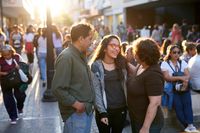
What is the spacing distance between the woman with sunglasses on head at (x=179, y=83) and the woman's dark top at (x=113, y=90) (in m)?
2.17

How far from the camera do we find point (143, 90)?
3.84m

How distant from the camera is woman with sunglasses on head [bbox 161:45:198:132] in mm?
6438

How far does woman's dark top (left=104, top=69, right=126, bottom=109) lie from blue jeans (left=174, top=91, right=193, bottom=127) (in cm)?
244

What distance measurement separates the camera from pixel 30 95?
10.1 meters

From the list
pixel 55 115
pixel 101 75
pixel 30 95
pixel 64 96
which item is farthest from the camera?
pixel 30 95

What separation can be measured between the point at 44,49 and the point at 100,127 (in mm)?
7661

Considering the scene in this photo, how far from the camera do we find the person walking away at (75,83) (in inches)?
148

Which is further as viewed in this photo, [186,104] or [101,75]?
[186,104]

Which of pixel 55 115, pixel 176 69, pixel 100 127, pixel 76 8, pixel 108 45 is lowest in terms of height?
pixel 55 115

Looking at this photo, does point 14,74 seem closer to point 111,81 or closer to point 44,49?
point 111,81

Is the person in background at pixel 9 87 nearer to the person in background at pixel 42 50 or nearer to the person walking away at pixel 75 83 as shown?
the person walking away at pixel 75 83

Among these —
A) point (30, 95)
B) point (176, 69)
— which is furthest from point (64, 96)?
point (30, 95)

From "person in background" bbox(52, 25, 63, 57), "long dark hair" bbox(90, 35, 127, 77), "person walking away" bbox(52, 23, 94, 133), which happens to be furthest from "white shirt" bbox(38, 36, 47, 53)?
"person walking away" bbox(52, 23, 94, 133)

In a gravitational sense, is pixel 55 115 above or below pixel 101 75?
below
